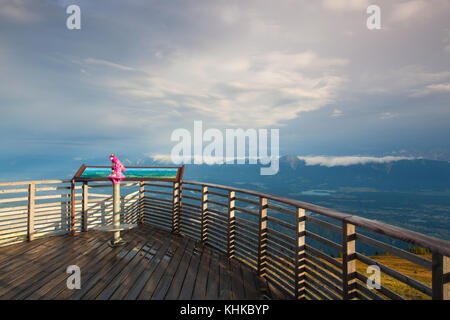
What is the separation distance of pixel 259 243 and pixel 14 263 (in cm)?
Answer: 495

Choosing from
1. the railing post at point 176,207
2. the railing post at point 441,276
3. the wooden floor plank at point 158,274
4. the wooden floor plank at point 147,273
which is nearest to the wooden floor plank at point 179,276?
the wooden floor plank at point 158,274

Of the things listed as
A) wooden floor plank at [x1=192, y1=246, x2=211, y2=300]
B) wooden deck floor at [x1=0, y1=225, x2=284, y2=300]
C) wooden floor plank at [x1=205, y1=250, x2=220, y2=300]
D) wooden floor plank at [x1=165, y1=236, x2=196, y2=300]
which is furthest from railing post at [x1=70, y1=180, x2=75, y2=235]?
wooden floor plank at [x1=205, y1=250, x2=220, y2=300]

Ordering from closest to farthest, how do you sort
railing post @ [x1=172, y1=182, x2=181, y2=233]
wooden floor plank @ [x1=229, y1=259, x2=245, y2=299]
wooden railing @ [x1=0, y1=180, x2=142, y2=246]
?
1. wooden floor plank @ [x1=229, y1=259, x2=245, y2=299]
2. wooden railing @ [x1=0, y1=180, x2=142, y2=246]
3. railing post @ [x1=172, y1=182, x2=181, y2=233]

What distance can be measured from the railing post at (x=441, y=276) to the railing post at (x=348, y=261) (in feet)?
2.64

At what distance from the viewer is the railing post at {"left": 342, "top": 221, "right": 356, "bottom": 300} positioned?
2470mm

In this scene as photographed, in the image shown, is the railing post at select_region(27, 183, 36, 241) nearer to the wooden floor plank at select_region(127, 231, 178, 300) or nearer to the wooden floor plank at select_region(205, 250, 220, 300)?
the wooden floor plank at select_region(127, 231, 178, 300)

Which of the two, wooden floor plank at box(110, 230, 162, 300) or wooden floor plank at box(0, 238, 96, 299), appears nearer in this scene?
wooden floor plank at box(110, 230, 162, 300)

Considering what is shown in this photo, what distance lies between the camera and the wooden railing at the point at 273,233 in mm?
1953

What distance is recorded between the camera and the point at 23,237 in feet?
18.8

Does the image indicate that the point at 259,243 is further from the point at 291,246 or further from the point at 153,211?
the point at 153,211

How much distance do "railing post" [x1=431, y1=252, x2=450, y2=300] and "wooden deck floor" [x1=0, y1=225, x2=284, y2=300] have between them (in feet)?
7.70

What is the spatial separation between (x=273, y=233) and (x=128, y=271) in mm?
2749

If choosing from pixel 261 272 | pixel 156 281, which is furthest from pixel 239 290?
pixel 156 281

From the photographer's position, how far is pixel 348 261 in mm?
2488
